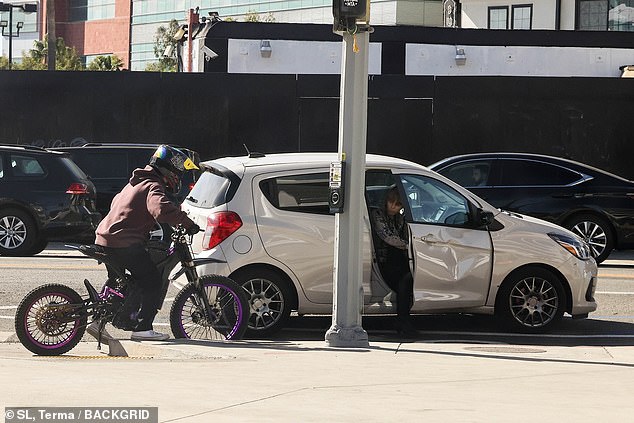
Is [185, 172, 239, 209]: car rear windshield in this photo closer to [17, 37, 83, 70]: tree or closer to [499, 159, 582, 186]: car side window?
[499, 159, 582, 186]: car side window

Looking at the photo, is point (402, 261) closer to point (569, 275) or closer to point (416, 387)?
point (569, 275)

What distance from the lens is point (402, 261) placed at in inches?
452

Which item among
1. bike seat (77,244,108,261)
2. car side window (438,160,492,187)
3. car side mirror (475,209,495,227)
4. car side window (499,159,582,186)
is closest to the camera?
bike seat (77,244,108,261)

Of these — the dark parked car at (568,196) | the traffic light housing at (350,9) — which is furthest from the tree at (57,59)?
the traffic light housing at (350,9)

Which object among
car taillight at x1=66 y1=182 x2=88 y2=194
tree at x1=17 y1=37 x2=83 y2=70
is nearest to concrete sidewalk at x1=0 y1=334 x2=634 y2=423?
car taillight at x1=66 y1=182 x2=88 y2=194

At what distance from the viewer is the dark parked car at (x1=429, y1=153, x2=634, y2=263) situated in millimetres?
18891

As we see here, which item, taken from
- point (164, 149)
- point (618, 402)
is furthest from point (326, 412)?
point (164, 149)

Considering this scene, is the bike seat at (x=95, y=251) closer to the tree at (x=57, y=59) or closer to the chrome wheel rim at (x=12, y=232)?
the chrome wheel rim at (x=12, y=232)

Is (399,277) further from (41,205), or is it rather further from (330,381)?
(41,205)

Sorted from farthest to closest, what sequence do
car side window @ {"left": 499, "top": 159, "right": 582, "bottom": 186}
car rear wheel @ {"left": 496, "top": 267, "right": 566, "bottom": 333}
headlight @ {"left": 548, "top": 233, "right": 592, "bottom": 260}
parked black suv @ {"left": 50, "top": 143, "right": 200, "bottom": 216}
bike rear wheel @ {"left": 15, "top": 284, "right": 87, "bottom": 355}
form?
parked black suv @ {"left": 50, "top": 143, "right": 200, "bottom": 216} < car side window @ {"left": 499, "top": 159, "right": 582, "bottom": 186} < headlight @ {"left": 548, "top": 233, "right": 592, "bottom": 260} < car rear wheel @ {"left": 496, "top": 267, "right": 566, "bottom": 333} < bike rear wheel @ {"left": 15, "top": 284, "right": 87, "bottom": 355}

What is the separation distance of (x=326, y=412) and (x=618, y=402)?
1909 millimetres

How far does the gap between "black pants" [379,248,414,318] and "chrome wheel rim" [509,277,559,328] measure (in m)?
1.06

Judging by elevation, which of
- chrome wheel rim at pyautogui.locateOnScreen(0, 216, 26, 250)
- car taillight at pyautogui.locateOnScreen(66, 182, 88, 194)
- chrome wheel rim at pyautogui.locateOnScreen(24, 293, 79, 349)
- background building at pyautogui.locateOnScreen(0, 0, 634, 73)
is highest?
background building at pyautogui.locateOnScreen(0, 0, 634, 73)

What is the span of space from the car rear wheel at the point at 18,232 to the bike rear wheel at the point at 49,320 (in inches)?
348
